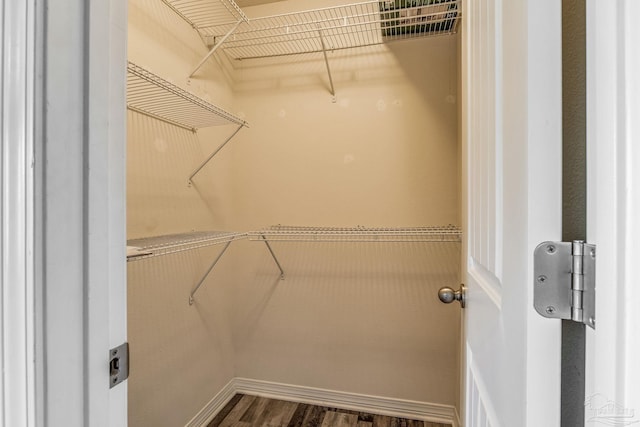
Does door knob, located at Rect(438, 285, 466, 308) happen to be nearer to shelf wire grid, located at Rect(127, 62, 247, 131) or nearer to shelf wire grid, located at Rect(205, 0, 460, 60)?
shelf wire grid, located at Rect(127, 62, 247, 131)

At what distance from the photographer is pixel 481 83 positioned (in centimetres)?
62

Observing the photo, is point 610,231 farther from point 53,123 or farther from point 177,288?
point 177,288

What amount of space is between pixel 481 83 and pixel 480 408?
64 cm

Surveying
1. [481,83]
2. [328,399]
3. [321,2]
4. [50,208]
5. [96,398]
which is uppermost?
[321,2]

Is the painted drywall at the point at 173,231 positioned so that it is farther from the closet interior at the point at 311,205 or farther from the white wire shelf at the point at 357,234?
the white wire shelf at the point at 357,234

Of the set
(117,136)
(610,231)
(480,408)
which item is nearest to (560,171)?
(610,231)

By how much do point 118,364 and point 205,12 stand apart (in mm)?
1871

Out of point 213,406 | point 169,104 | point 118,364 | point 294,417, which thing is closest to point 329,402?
point 294,417

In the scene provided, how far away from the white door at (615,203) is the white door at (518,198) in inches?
2.3

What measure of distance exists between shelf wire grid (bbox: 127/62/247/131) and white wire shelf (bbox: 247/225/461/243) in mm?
680

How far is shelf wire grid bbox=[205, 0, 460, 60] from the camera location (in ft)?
5.39

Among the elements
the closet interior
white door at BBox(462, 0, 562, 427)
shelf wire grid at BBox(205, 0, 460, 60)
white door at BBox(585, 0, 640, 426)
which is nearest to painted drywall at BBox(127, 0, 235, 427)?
the closet interior

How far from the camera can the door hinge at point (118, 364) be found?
512 mm

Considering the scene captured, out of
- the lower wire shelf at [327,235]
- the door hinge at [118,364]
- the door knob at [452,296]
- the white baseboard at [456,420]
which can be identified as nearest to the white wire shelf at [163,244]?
the lower wire shelf at [327,235]
